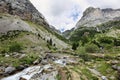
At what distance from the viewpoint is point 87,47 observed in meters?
174

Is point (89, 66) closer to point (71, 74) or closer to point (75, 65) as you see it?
point (75, 65)

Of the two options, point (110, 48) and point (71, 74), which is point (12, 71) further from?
point (110, 48)

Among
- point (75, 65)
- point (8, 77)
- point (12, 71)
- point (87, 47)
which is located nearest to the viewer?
point (8, 77)

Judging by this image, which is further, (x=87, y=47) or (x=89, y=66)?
(x=87, y=47)

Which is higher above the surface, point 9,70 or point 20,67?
point 20,67

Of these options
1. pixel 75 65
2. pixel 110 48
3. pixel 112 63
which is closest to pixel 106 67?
pixel 112 63

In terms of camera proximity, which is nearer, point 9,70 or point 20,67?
point 9,70

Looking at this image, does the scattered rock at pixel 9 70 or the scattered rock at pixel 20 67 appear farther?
the scattered rock at pixel 20 67

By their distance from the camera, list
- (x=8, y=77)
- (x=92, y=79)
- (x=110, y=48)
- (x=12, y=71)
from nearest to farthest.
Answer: (x=92, y=79) < (x=8, y=77) < (x=12, y=71) < (x=110, y=48)

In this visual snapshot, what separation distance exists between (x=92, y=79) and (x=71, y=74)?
25.3 ft

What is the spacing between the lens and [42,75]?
92.0 metres

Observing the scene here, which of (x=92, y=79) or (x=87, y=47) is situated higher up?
(x=87, y=47)

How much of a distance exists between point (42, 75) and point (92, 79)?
17.2 metres

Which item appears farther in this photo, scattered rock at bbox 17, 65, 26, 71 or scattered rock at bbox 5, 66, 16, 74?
scattered rock at bbox 17, 65, 26, 71
